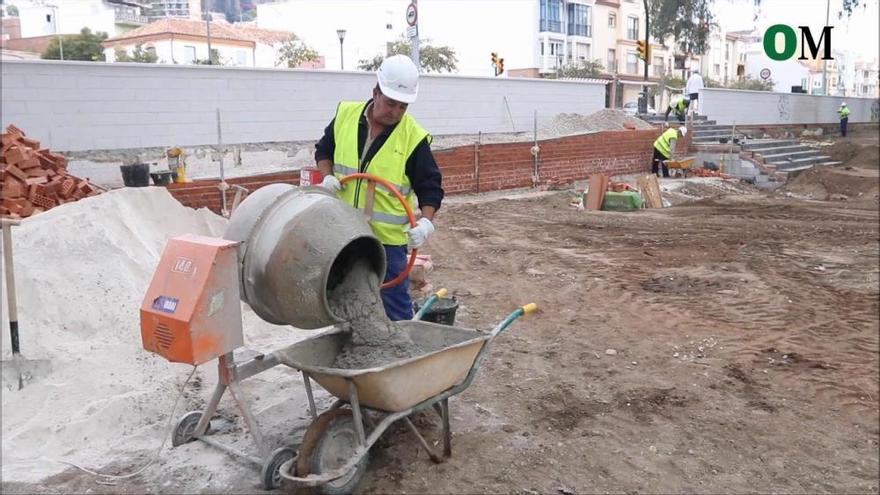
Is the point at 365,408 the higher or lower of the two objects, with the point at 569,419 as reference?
higher

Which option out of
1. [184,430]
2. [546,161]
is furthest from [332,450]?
[546,161]

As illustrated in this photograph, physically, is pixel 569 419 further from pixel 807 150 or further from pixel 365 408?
pixel 807 150

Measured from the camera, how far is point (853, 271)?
26.6ft

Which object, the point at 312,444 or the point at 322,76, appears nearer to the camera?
the point at 312,444

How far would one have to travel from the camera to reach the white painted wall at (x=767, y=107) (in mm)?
24156

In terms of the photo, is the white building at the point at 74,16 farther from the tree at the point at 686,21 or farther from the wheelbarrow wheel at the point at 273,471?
the wheelbarrow wheel at the point at 273,471

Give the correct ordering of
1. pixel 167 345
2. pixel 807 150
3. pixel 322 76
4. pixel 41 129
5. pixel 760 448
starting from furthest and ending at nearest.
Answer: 1. pixel 807 150
2. pixel 322 76
3. pixel 41 129
4. pixel 760 448
5. pixel 167 345

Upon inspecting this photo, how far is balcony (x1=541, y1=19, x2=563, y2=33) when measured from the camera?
56562 mm

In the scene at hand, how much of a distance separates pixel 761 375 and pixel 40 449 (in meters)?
4.76

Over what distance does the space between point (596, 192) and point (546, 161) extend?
2.52 metres

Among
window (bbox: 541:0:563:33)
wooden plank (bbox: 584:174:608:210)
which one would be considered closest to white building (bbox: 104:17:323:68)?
A: window (bbox: 541:0:563:33)

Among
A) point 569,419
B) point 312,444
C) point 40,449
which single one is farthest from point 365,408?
point 40,449

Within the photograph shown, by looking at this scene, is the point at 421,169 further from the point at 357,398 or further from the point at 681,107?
the point at 681,107

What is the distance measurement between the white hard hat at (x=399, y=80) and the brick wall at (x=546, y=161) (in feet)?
19.9
